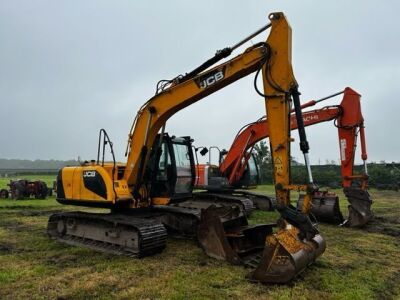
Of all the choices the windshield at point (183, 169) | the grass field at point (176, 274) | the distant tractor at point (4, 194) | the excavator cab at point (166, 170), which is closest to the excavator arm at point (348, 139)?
the grass field at point (176, 274)

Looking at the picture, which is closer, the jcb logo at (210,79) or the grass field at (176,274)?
the grass field at (176,274)

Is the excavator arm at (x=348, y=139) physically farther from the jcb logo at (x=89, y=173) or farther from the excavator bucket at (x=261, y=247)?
the jcb logo at (x=89, y=173)

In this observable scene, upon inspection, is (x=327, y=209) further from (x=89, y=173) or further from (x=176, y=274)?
(x=89, y=173)

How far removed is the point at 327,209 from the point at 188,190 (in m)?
4.47

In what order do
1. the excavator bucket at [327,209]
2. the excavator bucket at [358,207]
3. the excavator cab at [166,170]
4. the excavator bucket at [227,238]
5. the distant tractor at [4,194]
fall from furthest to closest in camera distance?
the distant tractor at [4,194], the excavator bucket at [327,209], the excavator bucket at [358,207], the excavator cab at [166,170], the excavator bucket at [227,238]

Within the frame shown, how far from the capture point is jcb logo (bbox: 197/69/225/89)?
7.48 m

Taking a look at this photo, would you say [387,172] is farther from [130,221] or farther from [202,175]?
[130,221]

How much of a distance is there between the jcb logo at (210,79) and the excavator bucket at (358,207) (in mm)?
5677

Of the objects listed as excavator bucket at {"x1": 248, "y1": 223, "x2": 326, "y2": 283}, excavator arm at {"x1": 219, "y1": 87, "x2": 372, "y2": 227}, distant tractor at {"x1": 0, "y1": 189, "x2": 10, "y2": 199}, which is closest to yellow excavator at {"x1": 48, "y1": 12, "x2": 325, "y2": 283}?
excavator bucket at {"x1": 248, "y1": 223, "x2": 326, "y2": 283}

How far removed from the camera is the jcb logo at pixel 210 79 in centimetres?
748

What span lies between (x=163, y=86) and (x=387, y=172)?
28013 mm

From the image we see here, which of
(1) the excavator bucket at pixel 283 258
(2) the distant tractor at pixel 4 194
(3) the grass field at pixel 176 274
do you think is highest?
(2) the distant tractor at pixel 4 194

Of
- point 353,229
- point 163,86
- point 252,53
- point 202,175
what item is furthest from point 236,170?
point 252,53

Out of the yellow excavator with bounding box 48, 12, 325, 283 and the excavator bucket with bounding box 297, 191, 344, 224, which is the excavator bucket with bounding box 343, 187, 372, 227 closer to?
the excavator bucket with bounding box 297, 191, 344, 224
